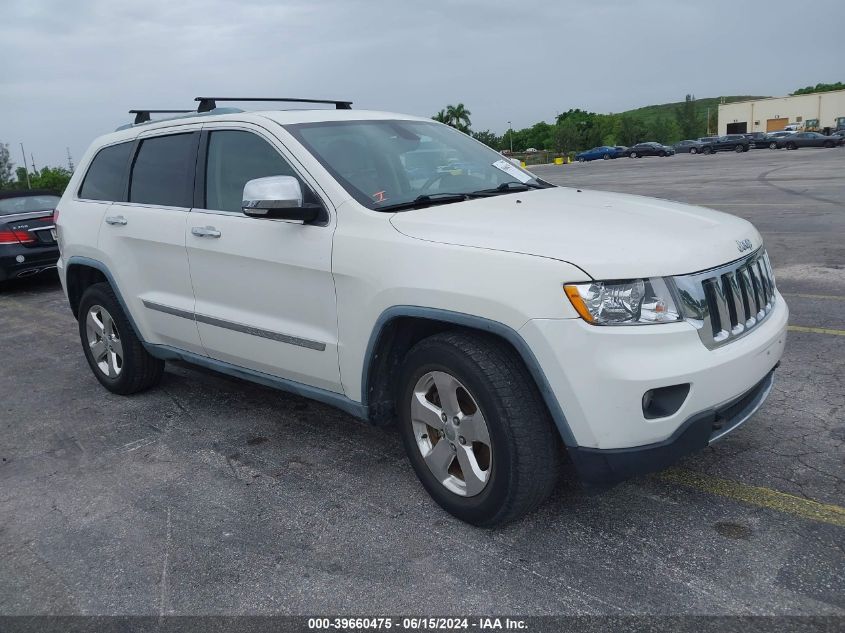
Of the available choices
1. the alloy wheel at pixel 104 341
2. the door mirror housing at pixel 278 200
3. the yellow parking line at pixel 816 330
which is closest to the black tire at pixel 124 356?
the alloy wheel at pixel 104 341

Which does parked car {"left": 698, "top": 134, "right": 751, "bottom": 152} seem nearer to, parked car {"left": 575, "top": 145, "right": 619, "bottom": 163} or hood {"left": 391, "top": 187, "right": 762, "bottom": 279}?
parked car {"left": 575, "top": 145, "right": 619, "bottom": 163}

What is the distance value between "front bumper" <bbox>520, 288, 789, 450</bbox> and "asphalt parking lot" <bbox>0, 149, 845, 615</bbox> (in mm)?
561

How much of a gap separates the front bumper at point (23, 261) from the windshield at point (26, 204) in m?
0.79

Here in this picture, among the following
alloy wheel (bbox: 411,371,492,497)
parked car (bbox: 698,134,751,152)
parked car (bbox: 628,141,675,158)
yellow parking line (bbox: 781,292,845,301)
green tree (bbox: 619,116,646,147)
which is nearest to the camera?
alloy wheel (bbox: 411,371,492,497)

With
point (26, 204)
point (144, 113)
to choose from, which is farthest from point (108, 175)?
point (26, 204)

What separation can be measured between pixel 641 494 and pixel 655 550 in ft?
1.57

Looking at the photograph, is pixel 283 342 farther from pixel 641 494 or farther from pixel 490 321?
pixel 641 494

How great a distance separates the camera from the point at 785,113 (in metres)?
94.4

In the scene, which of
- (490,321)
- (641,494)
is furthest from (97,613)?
(641,494)

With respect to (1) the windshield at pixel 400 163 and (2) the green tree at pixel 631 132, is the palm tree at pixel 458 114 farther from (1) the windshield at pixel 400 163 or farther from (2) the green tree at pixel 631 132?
(1) the windshield at pixel 400 163

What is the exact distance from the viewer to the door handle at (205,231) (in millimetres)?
4057

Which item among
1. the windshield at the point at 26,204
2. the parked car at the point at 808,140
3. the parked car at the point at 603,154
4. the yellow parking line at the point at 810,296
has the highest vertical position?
the windshield at the point at 26,204

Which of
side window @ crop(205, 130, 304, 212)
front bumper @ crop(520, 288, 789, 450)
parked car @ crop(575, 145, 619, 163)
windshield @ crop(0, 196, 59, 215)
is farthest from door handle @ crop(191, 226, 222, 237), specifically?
parked car @ crop(575, 145, 619, 163)

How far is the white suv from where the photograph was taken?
271 cm
